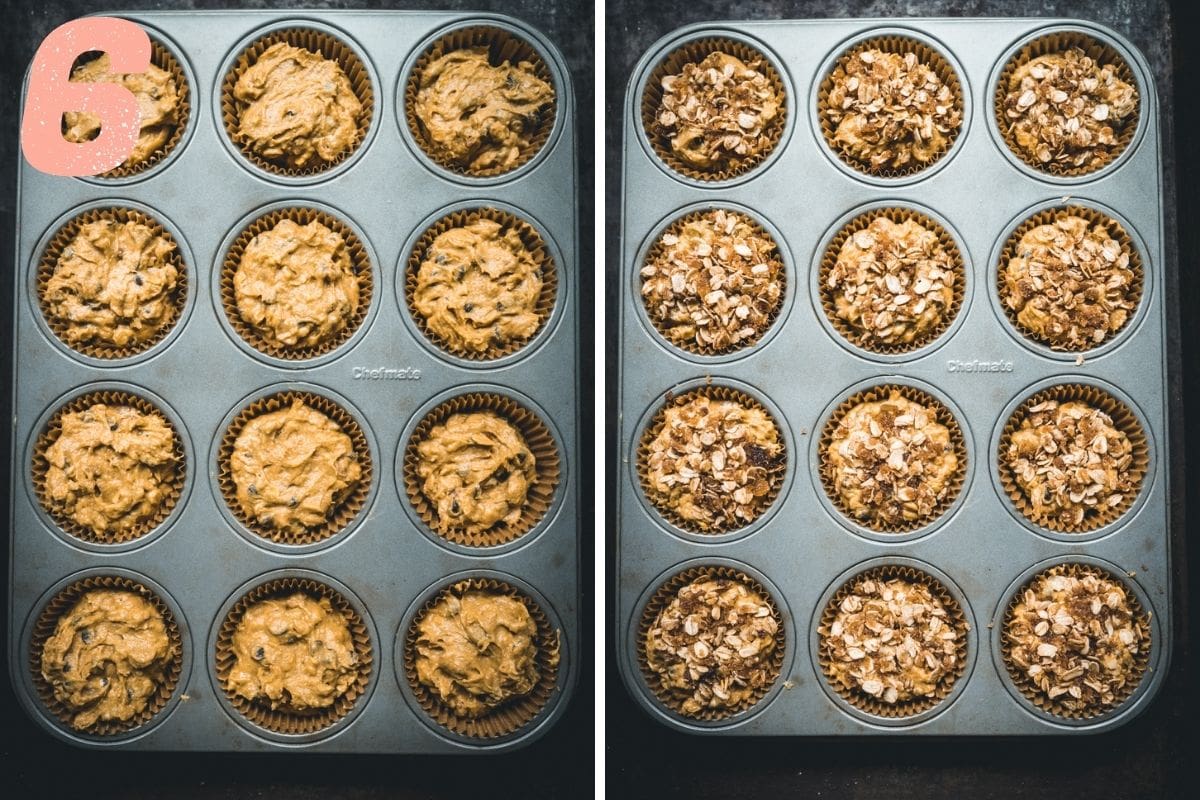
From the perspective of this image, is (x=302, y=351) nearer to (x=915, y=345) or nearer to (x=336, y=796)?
(x=336, y=796)

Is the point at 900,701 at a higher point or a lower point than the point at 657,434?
lower

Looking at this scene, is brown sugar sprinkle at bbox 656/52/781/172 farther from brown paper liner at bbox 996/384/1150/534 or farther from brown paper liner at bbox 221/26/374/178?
brown paper liner at bbox 996/384/1150/534

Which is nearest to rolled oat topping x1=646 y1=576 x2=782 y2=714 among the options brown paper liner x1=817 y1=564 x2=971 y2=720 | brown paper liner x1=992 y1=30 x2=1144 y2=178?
brown paper liner x1=817 y1=564 x2=971 y2=720

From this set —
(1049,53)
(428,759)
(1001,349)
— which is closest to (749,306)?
(1001,349)

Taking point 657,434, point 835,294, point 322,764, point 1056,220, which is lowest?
point 322,764

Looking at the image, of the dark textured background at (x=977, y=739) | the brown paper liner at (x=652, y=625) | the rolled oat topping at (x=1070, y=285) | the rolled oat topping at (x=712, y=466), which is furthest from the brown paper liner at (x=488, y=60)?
the rolled oat topping at (x=1070, y=285)

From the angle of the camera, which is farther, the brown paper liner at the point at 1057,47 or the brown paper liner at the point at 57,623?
the brown paper liner at the point at 1057,47

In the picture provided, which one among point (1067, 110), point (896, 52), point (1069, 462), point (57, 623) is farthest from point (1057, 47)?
point (57, 623)

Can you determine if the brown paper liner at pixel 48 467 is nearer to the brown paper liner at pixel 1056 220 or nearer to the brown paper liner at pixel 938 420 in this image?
the brown paper liner at pixel 938 420

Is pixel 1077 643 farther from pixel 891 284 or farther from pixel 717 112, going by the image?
pixel 717 112
